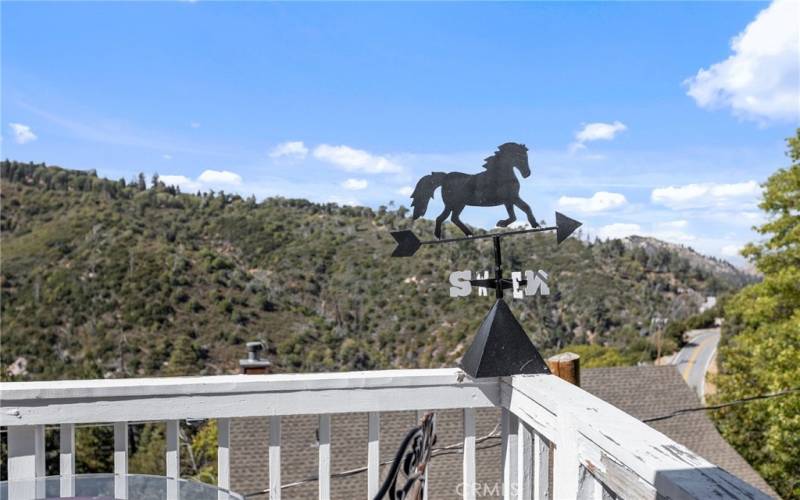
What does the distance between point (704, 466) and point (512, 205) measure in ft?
3.16

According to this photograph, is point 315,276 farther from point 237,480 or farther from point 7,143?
point 237,480

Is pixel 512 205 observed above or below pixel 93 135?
below

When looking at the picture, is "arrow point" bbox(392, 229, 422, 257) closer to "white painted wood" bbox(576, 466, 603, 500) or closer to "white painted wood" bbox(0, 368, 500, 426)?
"white painted wood" bbox(0, 368, 500, 426)

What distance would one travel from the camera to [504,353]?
152 cm

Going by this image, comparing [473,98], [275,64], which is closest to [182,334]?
[275,64]

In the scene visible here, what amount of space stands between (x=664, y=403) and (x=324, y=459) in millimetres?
8263

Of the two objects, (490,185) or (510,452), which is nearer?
(510,452)

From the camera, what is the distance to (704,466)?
81 centimetres

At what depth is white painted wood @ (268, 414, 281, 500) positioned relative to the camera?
148cm

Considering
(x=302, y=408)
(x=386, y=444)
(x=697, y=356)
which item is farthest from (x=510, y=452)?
(x=697, y=356)

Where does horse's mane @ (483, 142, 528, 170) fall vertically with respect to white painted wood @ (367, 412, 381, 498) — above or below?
above

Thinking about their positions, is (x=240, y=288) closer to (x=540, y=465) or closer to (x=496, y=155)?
(x=496, y=155)

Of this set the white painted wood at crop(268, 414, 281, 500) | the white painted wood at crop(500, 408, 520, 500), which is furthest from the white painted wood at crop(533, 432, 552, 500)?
the white painted wood at crop(268, 414, 281, 500)

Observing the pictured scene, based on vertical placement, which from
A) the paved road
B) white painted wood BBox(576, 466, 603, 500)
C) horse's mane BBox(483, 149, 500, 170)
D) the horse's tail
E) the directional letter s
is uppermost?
horse's mane BBox(483, 149, 500, 170)
